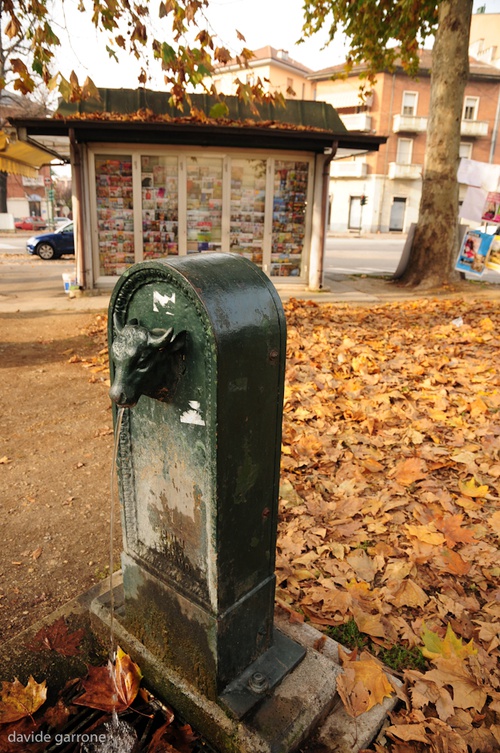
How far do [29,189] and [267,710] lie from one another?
207 feet

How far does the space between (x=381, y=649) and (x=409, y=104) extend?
4760 cm

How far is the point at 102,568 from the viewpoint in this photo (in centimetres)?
273

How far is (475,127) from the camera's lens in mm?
42438

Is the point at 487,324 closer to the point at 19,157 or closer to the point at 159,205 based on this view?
the point at 159,205

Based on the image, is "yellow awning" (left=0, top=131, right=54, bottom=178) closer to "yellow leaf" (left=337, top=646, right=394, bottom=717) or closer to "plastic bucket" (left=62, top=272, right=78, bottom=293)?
"plastic bucket" (left=62, top=272, right=78, bottom=293)

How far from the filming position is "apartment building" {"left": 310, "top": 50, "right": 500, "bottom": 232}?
134ft

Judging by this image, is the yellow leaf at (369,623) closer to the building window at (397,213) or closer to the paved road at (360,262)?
the paved road at (360,262)

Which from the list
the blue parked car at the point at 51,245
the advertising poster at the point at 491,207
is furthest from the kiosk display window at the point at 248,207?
the blue parked car at the point at 51,245

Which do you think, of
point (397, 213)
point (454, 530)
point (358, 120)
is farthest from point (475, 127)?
point (454, 530)

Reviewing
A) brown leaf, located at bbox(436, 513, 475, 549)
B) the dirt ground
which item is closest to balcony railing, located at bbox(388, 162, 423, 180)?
the dirt ground

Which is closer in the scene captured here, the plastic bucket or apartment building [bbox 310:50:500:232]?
the plastic bucket

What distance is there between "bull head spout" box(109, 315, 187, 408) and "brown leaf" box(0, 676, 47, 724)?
1.20m

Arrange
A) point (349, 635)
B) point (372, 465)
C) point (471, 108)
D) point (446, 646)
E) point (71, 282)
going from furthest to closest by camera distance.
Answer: point (471, 108) < point (71, 282) < point (372, 465) < point (349, 635) < point (446, 646)

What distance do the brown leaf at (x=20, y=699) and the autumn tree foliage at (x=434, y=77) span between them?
37.5ft
